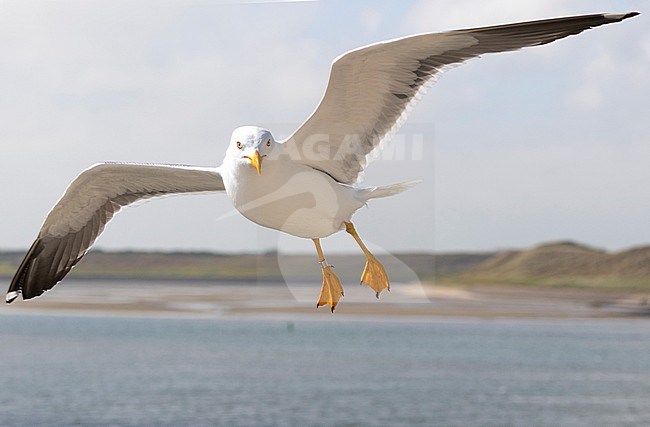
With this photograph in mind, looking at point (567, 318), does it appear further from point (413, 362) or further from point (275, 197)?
point (275, 197)

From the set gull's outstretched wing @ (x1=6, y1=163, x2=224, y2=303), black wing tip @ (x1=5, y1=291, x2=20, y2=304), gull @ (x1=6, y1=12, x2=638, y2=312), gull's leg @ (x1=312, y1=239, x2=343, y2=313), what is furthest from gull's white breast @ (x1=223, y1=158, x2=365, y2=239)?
black wing tip @ (x1=5, y1=291, x2=20, y2=304)

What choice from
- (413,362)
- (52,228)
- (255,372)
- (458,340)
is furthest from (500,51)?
(458,340)

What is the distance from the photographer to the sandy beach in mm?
25938

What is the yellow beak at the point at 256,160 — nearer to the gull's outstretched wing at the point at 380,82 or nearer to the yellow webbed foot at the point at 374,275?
the gull's outstretched wing at the point at 380,82

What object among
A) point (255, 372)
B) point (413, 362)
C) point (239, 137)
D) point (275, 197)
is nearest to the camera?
point (239, 137)

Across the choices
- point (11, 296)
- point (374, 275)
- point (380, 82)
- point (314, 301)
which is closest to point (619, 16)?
point (380, 82)

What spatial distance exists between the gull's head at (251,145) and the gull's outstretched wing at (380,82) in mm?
200

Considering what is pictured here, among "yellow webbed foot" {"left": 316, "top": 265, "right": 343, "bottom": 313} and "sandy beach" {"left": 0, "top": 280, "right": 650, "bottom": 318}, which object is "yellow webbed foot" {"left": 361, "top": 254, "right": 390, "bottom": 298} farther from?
"sandy beach" {"left": 0, "top": 280, "right": 650, "bottom": 318}

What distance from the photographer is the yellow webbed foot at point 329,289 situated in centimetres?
240

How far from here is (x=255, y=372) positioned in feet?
79.7

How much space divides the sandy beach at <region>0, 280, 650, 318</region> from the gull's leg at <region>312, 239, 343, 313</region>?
19.9 m

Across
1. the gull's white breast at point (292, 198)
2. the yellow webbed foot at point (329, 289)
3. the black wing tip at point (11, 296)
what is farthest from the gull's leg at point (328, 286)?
the black wing tip at point (11, 296)

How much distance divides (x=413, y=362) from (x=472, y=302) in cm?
290

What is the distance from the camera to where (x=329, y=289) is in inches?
95.8
